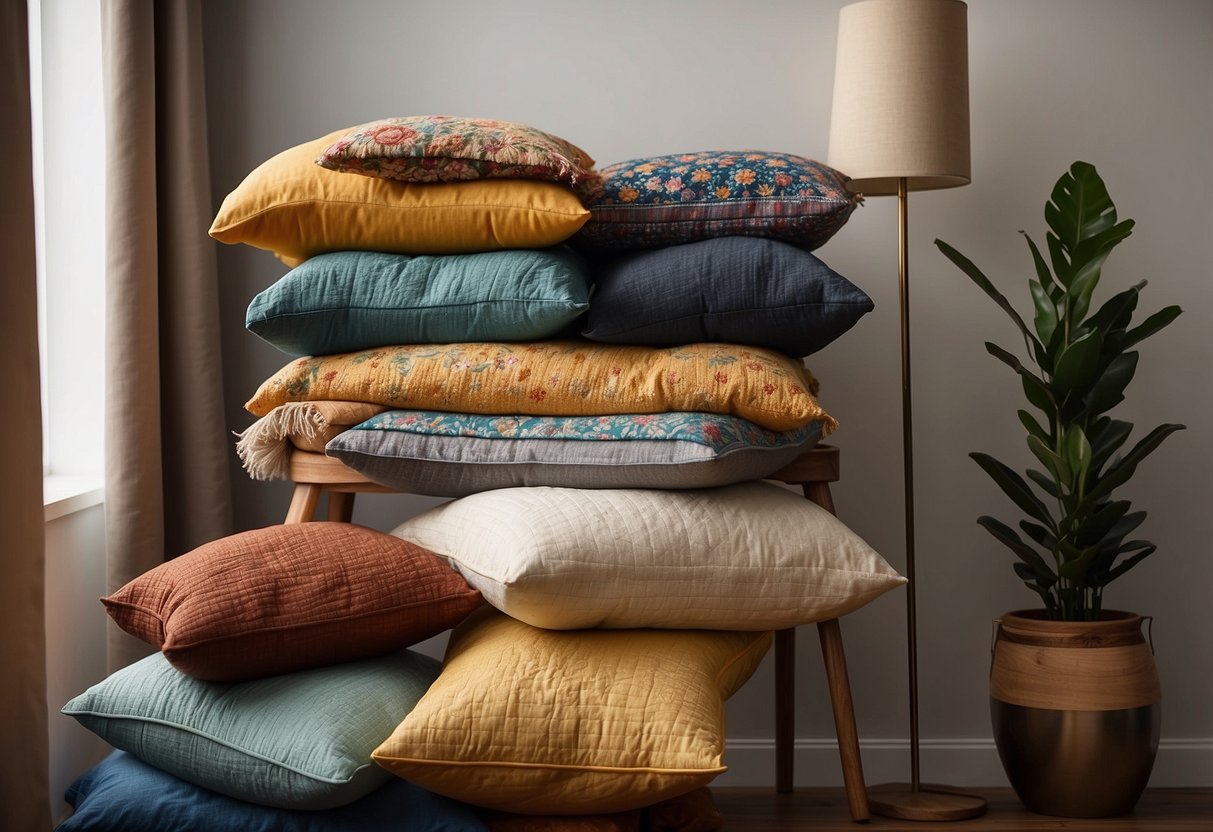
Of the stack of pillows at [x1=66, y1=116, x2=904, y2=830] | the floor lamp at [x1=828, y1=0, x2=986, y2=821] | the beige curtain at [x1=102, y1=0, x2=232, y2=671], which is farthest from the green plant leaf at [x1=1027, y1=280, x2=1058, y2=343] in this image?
the beige curtain at [x1=102, y1=0, x2=232, y2=671]

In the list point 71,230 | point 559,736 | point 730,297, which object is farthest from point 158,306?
point 559,736

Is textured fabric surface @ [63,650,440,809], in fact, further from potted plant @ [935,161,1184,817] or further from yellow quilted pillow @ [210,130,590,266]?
potted plant @ [935,161,1184,817]

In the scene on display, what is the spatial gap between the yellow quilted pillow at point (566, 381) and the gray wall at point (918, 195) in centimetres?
66

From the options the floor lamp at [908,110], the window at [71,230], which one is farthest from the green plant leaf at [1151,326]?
the window at [71,230]

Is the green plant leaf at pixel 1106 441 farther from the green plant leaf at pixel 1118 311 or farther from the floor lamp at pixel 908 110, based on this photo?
the floor lamp at pixel 908 110

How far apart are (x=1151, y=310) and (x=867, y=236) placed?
59 cm

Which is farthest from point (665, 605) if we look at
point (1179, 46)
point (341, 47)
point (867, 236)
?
point (1179, 46)

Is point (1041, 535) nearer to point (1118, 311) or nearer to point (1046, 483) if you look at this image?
point (1046, 483)

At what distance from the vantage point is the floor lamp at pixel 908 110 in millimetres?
1973

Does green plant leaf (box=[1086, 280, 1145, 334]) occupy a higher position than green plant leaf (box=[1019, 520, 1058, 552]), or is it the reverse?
green plant leaf (box=[1086, 280, 1145, 334])

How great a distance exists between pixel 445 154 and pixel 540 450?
0.44 meters

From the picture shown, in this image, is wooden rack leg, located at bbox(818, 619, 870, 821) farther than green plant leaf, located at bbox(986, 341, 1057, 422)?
No

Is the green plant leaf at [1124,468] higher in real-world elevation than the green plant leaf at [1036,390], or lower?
lower

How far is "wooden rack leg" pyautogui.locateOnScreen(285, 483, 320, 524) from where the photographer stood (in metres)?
1.83
